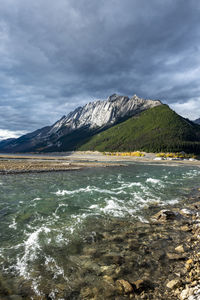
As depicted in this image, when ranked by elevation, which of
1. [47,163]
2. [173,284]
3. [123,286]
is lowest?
[123,286]

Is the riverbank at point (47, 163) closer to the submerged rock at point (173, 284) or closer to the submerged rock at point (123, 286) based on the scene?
the submerged rock at point (123, 286)

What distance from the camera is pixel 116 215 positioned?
15.1m

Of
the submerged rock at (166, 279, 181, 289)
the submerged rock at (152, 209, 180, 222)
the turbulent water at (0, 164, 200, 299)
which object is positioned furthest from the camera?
the submerged rock at (152, 209, 180, 222)

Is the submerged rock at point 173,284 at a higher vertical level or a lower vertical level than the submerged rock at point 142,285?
higher

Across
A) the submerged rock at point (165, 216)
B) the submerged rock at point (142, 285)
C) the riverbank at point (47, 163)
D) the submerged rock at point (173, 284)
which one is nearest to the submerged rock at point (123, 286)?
the submerged rock at point (142, 285)

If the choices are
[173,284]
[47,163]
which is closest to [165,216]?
[173,284]

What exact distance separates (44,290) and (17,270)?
2182 millimetres

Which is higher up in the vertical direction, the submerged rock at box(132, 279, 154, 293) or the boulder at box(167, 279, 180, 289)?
the boulder at box(167, 279, 180, 289)

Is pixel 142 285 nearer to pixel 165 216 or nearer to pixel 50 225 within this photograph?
pixel 165 216

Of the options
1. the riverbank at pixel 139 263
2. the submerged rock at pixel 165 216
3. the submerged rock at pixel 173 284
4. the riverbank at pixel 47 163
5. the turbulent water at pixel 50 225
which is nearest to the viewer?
the riverbank at pixel 139 263

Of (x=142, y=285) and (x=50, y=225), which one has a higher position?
(x=142, y=285)

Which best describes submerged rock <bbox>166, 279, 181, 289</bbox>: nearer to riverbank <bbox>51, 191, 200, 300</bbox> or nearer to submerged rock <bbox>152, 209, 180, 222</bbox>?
riverbank <bbox>51, 191, 200, 300</bbox>

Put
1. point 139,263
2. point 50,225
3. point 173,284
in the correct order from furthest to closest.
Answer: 1. point 50,225
2. point 139,263
3. point 173,284

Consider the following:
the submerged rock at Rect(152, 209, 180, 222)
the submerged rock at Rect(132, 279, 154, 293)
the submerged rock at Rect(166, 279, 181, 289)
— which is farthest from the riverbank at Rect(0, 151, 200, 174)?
the submerged rock at Rect(166, 279, 181, 289)
